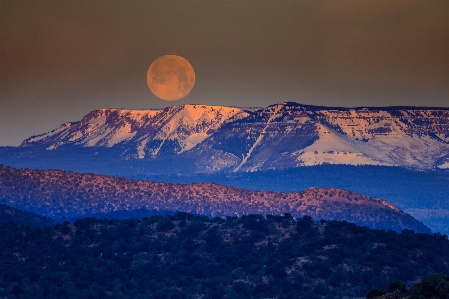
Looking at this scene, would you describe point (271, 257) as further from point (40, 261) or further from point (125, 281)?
point (40, 261)

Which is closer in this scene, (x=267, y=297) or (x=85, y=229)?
(x=267, y=297)

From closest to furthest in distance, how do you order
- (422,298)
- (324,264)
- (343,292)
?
(422,298) < (343,292) < (324,264)

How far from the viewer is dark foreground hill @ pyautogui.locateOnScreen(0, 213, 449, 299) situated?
166 meters

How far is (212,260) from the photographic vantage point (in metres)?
186

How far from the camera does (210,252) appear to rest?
190000 millimetres

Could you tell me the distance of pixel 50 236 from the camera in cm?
19200

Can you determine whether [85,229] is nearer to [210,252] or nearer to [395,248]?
[210,252]

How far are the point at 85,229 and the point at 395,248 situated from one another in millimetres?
47746

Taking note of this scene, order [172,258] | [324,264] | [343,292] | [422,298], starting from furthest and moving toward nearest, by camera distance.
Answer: [172,258] < [324,264] < [343,292] < [422,298]

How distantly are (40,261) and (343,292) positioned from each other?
45.4 metres

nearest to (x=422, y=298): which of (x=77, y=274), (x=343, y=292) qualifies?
(x=343, y=292)

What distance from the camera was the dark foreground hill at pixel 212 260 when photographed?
16588 cm

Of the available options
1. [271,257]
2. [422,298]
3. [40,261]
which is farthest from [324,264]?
[422,298]

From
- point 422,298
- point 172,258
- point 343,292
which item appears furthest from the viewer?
point 172,258
